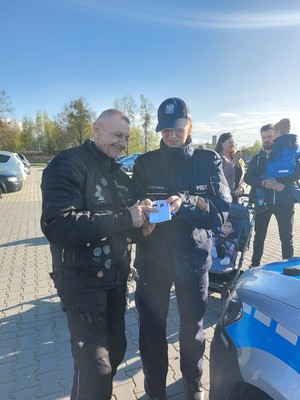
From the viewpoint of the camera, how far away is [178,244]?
2.07m

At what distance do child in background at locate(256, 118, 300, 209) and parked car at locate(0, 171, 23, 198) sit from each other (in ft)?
44.5

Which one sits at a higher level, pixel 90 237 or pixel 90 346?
pixel 90 237

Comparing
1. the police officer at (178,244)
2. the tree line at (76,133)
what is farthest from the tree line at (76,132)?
the police officer at (178,244)

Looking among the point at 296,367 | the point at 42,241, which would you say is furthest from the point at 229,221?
the point at 42,241

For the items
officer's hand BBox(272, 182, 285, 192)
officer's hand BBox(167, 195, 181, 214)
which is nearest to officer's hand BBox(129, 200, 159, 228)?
officer's hand BBox(167, 195, 181, 214)

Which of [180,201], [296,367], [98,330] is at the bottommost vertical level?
[98,330]

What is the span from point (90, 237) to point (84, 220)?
0.11m

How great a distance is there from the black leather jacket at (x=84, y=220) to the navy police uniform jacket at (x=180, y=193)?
242mm

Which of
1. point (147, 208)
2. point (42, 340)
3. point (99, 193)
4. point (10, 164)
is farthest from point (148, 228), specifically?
point (10, 164)

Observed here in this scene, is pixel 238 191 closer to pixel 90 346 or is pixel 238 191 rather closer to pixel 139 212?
pixel 139 212

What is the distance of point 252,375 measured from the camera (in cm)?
135

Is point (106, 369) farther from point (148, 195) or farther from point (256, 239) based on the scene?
point (256, 239)

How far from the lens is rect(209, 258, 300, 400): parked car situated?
1.22m

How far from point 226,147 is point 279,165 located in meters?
0.88
